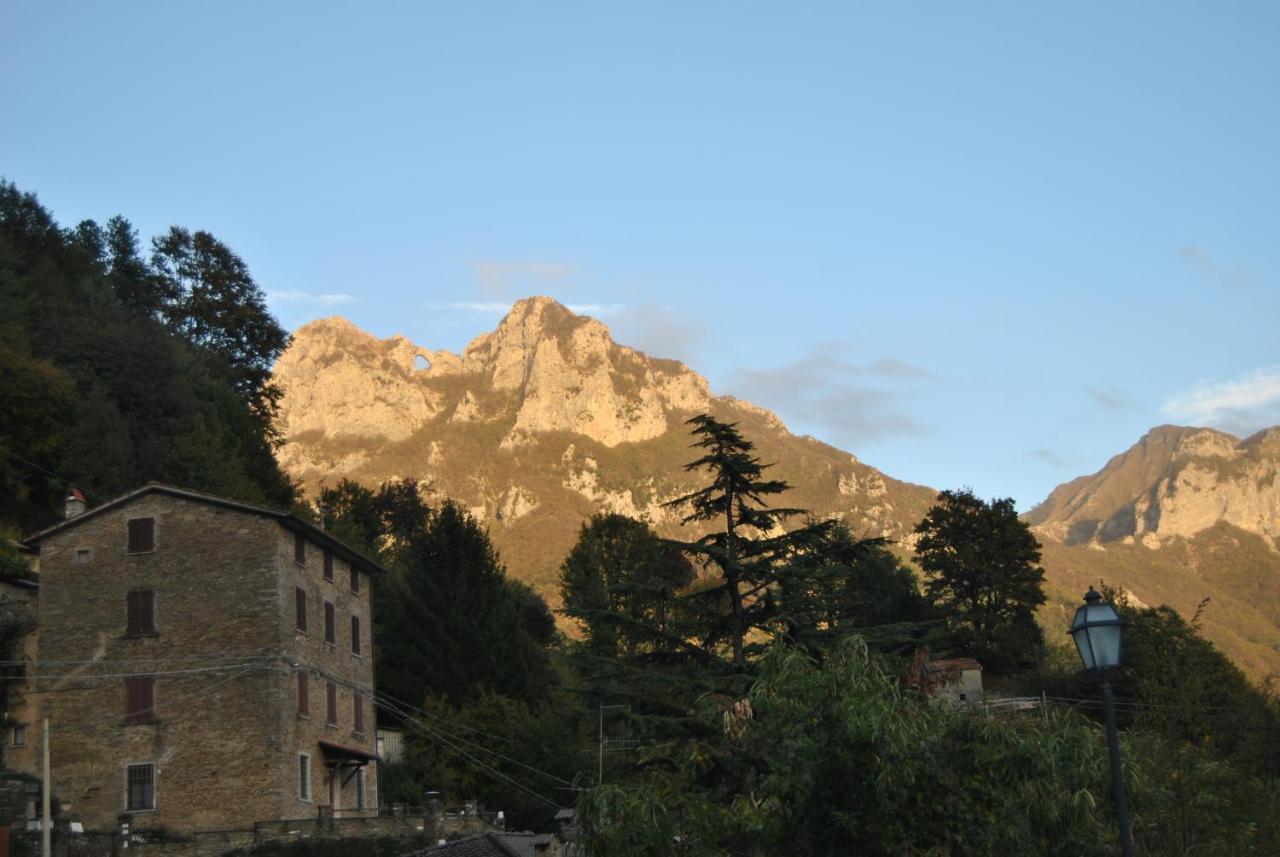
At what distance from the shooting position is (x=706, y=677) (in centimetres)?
3325

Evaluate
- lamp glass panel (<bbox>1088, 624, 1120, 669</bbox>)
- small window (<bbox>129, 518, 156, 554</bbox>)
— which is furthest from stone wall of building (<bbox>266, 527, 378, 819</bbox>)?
lamp glass panel (<bbox>1088, 624, 1120, 669</bbox>)

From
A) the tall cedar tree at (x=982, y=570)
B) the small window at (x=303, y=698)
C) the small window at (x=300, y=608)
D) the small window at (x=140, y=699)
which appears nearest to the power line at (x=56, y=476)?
the small window at (x=300, y=608)

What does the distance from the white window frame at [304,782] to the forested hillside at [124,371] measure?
14642 mm

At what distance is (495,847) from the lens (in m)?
40.6

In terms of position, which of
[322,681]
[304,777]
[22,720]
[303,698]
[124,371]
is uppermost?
[124,371]

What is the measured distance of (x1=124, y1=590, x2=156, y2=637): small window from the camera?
138ft

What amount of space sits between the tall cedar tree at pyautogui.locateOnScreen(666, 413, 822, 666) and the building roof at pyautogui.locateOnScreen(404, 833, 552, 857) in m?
9.11

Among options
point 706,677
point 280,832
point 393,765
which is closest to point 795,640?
point 706,677

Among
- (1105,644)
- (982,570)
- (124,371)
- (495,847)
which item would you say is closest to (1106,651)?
(1105,644)

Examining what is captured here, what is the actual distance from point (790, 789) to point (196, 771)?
28390 mm

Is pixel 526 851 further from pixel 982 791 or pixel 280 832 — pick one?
pixel 982 791

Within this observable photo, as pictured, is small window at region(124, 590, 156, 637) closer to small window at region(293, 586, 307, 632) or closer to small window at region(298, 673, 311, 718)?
small window at region(293, 586, 307, 632)

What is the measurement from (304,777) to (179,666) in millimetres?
4759

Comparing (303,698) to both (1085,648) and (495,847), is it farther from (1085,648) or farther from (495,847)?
(1085,648)
